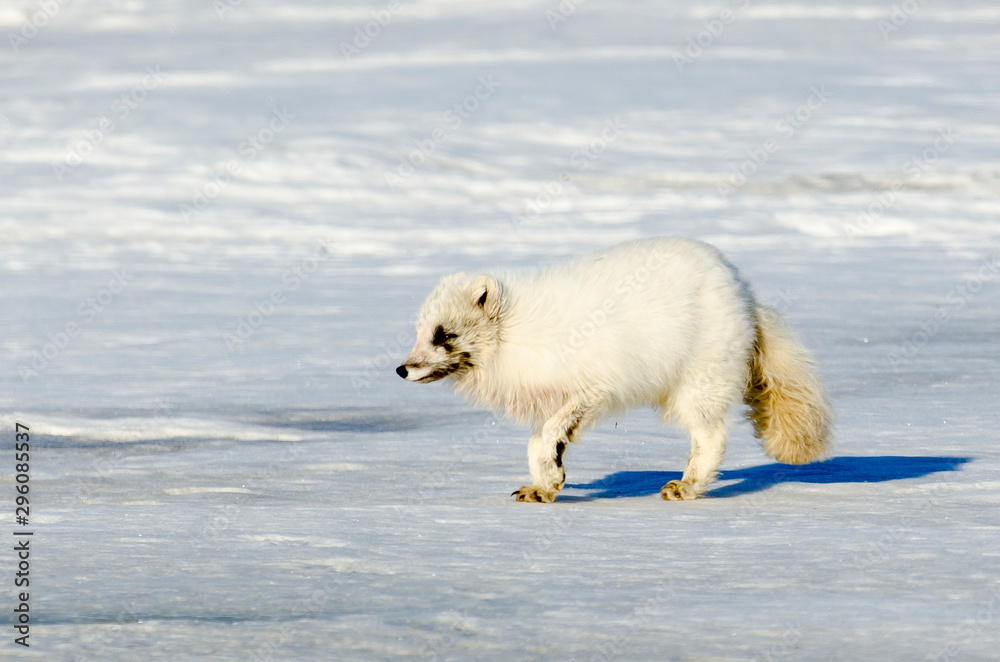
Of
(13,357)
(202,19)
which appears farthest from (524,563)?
(202,19)

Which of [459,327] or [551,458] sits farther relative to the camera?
[459,327]

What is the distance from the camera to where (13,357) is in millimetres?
7887

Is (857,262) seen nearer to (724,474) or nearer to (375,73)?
(724,474)

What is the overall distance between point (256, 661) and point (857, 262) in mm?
10081

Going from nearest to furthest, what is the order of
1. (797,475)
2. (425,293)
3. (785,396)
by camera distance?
(785,396) < (797,475) < (425,293)

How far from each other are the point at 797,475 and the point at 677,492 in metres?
0.76

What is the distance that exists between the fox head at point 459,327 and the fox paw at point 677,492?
806 millimetres

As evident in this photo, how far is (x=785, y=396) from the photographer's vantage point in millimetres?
4914

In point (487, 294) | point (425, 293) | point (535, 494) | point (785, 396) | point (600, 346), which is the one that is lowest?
point (535, 494)

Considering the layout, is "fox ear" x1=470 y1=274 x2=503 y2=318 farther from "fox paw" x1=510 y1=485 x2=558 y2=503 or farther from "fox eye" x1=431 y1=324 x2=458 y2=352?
"fox paw" x1=510 y1=485 x2=558 y2=503

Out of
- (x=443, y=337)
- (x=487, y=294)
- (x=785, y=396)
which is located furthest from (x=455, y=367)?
(x=785, y=396)

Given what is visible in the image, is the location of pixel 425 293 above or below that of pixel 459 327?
above

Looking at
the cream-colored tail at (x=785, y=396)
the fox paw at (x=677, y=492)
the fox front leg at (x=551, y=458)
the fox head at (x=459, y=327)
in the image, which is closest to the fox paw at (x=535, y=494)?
the fox front leg at (x=551, y=458)

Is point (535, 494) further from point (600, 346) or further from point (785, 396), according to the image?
point (785, 396)
